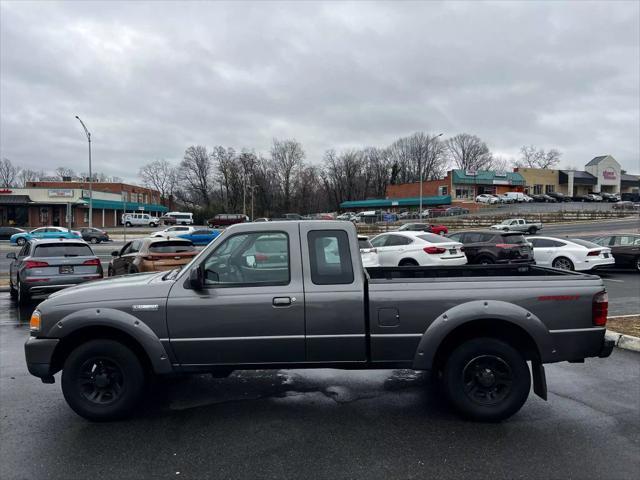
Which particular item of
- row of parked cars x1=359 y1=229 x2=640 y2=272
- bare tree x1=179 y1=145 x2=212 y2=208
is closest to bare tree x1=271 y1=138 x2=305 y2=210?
bare tree x1=179 y1=145 x2=212 y2=208

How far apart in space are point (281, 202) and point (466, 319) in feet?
326

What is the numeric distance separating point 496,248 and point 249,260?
13.8m

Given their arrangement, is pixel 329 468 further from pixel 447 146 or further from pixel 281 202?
pixel 447 146

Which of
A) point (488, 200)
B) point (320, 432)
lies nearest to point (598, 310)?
point (320, 432)

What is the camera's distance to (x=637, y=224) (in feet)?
167

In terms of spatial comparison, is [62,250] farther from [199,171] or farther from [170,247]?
[199,171]

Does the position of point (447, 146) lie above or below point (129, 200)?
above

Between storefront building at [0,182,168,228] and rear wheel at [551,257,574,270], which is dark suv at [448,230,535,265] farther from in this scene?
storefront building at [0,182,168,228]

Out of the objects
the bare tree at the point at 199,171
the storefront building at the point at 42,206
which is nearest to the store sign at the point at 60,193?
the storefront building at the point at 42,206

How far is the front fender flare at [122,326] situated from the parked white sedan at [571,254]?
50.8 ft

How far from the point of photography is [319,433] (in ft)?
12.9

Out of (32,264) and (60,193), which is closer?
(32,264)

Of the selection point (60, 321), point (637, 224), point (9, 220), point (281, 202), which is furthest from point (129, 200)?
point (60, 321)

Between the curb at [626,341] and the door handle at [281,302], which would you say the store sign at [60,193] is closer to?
the door handle at [281,302]
